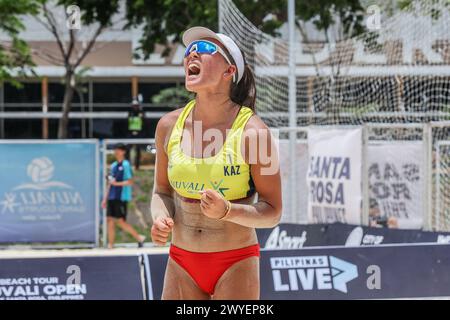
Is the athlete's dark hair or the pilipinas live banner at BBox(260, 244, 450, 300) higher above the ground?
the athlete's dark hair

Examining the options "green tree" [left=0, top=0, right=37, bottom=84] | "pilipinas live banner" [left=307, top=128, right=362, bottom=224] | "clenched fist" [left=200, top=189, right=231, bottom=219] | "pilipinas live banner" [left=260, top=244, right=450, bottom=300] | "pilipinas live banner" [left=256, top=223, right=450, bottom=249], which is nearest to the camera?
"clenched fist" [left=200, top=189, right=231, bottom=219]

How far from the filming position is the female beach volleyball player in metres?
4.47

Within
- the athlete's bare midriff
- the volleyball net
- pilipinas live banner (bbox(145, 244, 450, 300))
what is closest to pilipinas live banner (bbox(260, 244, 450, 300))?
pilipinas live banner (bbox(145, 244, 450, 300))

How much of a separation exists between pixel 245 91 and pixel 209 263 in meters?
0.92

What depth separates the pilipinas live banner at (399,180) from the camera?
13.0 meters

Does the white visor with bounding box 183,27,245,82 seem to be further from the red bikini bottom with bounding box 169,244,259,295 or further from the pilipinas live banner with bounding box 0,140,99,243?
the pilipinas live banner with bounding box 0,140,99,243

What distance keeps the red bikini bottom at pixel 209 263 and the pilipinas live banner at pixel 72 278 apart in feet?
13.6

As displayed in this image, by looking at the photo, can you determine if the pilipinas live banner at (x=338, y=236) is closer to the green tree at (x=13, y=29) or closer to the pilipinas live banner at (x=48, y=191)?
the pilipinas live banner at (x=48, y=191)

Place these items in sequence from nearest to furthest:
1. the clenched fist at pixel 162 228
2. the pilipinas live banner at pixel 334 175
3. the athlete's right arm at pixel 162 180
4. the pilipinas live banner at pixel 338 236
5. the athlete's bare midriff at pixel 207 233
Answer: the clenched fist at pixel 162 228, the athlete's bare midriff at pixel 207 233, the athlete's right arm at pixel 162 180, the pilipinas live banner at pixel 338 236, the pilipinas live banner at pixel 334 175

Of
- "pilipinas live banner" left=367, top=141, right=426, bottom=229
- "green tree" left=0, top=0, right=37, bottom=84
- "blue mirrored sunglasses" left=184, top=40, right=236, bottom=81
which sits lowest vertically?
"pilipinas live banner" left=367, top=141, right=426, bottom=229

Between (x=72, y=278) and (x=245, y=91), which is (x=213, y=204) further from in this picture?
(x=72, y=278)

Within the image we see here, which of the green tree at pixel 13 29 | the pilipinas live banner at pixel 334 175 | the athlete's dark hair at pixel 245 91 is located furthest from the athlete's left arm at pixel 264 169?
the green tree at pixel 13 29

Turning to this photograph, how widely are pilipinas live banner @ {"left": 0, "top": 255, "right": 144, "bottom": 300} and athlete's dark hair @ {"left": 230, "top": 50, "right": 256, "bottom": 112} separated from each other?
4.16m
